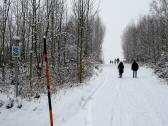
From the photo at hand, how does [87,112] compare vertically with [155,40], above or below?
below

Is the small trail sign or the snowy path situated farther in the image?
the small trail sign

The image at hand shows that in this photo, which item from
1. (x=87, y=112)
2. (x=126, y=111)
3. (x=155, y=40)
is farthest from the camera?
(x=155, y=40)

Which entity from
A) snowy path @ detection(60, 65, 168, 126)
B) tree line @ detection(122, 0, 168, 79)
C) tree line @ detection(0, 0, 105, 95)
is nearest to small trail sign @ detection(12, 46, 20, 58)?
tree line @ detection(0, 0, 105, 95)

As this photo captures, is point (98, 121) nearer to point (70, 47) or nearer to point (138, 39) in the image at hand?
point (70, 47)

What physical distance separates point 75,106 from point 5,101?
9.40 feet

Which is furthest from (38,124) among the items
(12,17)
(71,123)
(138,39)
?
(138,39)

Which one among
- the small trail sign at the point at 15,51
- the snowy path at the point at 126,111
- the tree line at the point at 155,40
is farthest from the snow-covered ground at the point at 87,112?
the tree line at the point at 155,40

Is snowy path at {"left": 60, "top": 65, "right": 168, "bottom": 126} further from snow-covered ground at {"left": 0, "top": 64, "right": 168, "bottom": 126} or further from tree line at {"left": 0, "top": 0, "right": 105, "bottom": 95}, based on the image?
tree line at {"left": 0, "top": 0, "right": 105, "bottom": 95}

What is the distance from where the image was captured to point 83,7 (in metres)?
18.0

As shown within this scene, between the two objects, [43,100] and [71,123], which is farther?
[43,100]

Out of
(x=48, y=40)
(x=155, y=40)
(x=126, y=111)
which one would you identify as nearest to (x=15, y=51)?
(x=126, y=111)

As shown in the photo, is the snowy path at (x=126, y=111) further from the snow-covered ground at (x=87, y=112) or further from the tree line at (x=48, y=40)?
the tree line at (x=48, y=40)

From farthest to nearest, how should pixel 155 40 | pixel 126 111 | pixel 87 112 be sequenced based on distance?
1. pixel 155 40
2. pixel 126 111
3. pixel 87 112

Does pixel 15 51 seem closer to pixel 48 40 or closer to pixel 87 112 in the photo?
pixel 87 112
